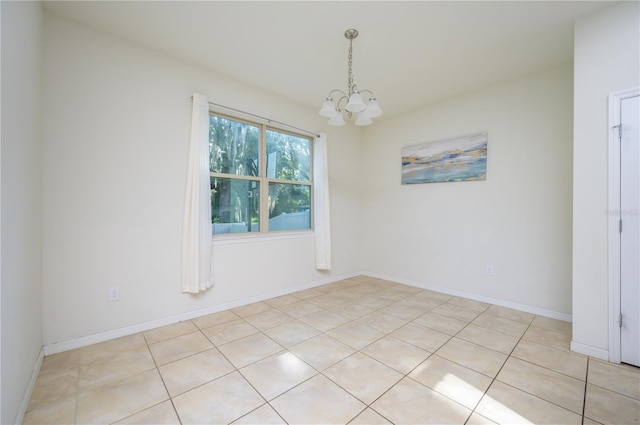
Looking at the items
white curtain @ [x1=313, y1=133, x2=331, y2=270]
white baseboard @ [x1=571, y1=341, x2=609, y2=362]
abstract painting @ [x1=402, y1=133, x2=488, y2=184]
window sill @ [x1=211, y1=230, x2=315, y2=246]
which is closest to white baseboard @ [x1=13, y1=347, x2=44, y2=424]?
window sill @ [x1=211, y1=230, x2=315, y2=246]

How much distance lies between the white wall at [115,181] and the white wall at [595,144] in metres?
3.27

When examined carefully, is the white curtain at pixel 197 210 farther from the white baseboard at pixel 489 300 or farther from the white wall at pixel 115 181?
the white baseboard at pixel 489 300

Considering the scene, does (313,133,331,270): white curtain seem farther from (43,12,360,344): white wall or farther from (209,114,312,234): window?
(43,12,360,344): white wall

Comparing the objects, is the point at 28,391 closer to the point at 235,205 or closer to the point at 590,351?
the point at 235,205

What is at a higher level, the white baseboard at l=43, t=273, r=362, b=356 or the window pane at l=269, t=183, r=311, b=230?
the window pane at l=269, t=183, r=311, b=230

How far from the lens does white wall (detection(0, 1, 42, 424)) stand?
1268 mm

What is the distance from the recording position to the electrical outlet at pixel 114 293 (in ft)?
7.57

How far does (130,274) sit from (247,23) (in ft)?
8.08

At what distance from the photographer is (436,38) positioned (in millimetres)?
2367

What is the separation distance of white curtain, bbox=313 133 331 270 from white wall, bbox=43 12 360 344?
1284 mm

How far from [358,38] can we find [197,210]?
7.46 ft

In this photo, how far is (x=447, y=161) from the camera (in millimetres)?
3576

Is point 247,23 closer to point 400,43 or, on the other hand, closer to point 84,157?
point 400,43

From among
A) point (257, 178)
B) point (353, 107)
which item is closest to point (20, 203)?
point (257, 178)
